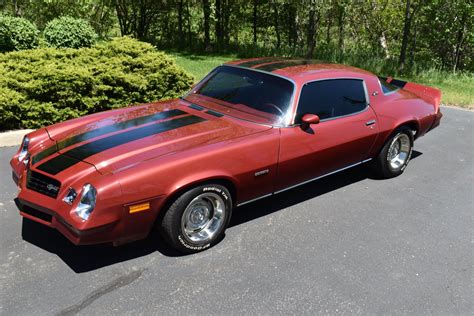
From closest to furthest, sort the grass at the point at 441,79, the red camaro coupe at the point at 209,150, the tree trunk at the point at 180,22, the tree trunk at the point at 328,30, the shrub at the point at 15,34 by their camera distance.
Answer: the red camaro coupe at the point at 209,150
the grass at the point at 441,79
the shrub at the point at 15,34
the tree trunk at the point at 180,22
the tree trunk at the point at 328,30

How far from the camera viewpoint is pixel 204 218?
12.3ft

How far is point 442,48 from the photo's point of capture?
19.2 meters

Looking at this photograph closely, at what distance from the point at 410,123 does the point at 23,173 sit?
14.5 ft

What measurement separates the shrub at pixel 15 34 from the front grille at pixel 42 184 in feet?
27.0

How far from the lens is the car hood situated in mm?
3455

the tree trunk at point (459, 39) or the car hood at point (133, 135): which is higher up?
the tree trunk at point (459, 39)

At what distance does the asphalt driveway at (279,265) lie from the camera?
311cm

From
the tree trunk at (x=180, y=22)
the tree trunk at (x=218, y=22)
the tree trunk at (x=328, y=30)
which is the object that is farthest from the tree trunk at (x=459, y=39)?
the tree trunk at (x=180, y=22)

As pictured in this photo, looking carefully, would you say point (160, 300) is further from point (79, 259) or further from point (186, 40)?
point (186, 40)

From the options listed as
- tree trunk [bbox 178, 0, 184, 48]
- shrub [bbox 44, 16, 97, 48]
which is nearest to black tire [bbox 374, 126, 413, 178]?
shrub [bbox 44, 16, 97, 48]

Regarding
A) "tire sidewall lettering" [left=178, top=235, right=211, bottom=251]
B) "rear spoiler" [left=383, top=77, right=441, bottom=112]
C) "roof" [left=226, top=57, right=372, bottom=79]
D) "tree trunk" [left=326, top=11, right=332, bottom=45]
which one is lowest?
"tire sidewall lettering" [left=178, top=235, right=211, bottom=251]

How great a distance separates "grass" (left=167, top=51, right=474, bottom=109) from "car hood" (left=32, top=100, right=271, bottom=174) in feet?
22.6

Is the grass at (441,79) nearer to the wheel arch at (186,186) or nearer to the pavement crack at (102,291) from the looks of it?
the wheel arch at (186,186)

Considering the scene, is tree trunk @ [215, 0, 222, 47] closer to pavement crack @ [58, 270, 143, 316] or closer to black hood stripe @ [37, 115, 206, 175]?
black hood stripe @ [37, 115, 206, 175]
